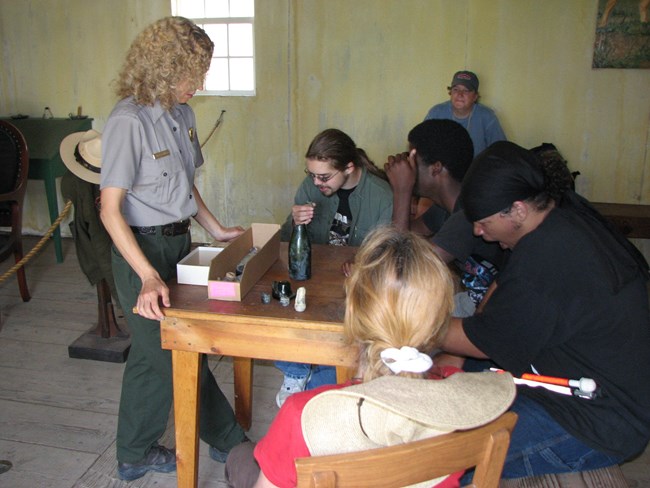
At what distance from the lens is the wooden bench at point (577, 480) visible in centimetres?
158

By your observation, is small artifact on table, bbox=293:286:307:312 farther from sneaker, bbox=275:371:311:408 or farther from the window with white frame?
the window with white frame

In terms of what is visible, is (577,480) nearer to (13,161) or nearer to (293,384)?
(293,384)

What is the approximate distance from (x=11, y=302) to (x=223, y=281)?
122 inches

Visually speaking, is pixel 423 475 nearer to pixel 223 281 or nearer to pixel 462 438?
pixel 462 438

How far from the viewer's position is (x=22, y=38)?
20.0 feet

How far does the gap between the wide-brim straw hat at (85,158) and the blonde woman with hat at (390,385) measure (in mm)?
2314

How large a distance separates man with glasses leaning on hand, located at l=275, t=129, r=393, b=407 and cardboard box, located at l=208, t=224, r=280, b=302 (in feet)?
0.96

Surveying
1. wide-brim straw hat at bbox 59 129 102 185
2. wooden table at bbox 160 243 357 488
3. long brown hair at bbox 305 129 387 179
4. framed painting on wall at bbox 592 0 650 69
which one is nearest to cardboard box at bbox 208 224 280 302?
wooden table at bbox 160 243 357 488

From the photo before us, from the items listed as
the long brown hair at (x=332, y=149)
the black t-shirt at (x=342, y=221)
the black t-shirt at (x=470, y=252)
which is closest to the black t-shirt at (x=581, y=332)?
the black t-shirt at (x=470, y=252)

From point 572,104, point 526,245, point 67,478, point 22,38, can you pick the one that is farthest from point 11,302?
point 572,104

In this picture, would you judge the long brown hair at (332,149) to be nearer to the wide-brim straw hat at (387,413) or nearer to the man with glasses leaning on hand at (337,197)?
the man with glasses leaning on hand at (337,197)

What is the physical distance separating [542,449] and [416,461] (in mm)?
632

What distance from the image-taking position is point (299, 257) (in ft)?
7.26

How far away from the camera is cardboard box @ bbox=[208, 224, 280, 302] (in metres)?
1.97
